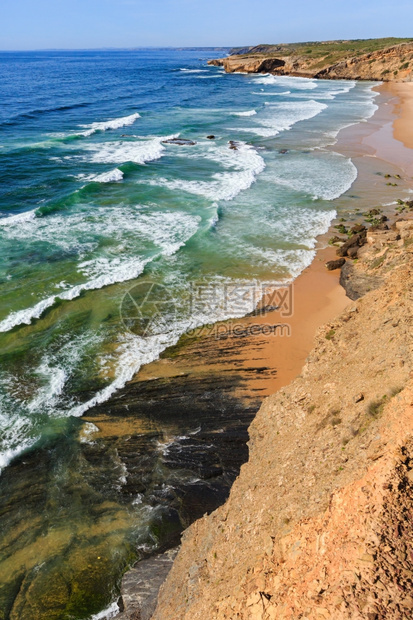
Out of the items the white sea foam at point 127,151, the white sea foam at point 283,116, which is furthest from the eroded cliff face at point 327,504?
the white sea foam at point 283,116

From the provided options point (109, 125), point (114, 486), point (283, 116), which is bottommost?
point (114, 486)

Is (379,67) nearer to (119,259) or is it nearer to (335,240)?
(335,240)

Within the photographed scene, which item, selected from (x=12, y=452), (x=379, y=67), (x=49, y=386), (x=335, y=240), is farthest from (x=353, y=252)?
(x=379, y=67)

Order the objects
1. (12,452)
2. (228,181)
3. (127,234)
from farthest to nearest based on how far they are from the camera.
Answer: (228,181), (127,234), (12,452)

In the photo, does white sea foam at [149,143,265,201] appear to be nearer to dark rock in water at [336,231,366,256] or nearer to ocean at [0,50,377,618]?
ocean at [0,50,377,618]

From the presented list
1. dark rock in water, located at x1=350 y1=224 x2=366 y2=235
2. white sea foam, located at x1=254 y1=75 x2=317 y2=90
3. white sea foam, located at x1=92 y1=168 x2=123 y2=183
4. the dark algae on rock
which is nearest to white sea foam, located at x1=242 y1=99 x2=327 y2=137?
white sea foam, located at x1=92 y1=168 x2=123 y2=183

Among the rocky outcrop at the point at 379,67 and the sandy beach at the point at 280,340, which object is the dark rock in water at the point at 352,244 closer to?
the sandy beach at the point at 280,340
